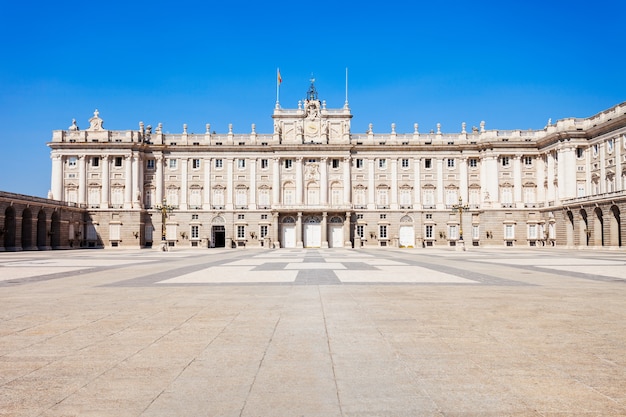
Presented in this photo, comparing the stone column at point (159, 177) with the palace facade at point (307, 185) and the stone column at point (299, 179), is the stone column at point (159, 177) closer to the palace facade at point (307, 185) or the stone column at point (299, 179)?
the palace facade at point (307, 185)

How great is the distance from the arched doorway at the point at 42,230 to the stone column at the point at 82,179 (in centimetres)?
948

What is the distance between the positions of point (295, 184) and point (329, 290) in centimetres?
5935

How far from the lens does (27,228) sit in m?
57.9

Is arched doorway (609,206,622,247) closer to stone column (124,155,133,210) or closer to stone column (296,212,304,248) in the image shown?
stone column (296,212,304,248)

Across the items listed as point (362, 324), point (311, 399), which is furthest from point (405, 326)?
point (311, 399)

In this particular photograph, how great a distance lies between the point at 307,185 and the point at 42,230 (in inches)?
1339

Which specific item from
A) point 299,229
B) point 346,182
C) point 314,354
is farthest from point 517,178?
point 314,354

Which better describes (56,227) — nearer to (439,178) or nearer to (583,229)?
(439,178)

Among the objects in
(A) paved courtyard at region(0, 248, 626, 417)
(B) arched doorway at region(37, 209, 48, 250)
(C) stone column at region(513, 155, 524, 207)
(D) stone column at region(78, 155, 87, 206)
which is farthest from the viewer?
(C) stone column at region(513, 155, 524, 207)

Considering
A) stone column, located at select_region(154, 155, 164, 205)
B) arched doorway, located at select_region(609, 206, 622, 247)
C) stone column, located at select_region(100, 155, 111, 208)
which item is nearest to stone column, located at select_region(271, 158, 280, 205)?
stone column, located at select_region(154, 155, 164, 205)

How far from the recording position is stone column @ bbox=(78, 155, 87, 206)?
232 ft

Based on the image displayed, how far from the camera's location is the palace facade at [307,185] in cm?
7062

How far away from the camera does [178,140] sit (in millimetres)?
74062

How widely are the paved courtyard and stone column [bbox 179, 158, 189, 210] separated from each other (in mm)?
61194
